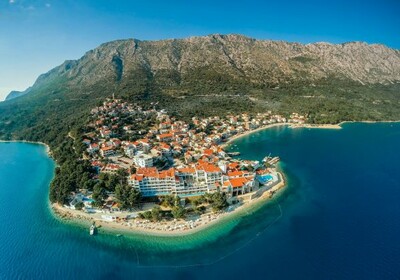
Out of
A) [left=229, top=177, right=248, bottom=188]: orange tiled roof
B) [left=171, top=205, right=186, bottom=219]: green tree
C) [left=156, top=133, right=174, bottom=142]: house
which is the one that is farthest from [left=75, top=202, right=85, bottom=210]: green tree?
[left=156, top=133, right=174, bottom=142]: house

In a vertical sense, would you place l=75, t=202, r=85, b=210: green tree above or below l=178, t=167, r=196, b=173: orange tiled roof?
below

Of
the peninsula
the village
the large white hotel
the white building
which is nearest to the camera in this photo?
the peninsula

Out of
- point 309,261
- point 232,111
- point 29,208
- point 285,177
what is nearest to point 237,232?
point 309,261

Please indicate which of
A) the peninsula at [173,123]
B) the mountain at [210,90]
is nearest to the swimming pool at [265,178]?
the peninsula at [173,123]

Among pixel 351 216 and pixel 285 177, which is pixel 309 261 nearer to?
pixel 351 216

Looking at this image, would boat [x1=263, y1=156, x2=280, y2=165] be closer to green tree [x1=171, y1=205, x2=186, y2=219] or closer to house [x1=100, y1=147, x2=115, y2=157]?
green tree [x1=171, y1=205, x2=186, y2=219]

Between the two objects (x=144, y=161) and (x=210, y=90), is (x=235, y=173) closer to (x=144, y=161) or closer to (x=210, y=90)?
(x=144, y=161)

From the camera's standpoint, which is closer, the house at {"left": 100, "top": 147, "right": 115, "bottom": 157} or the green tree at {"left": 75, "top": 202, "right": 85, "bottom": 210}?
the green tree at {"left": 75, "top": 202, "right": 85, "bottom": 210}
